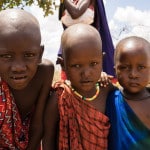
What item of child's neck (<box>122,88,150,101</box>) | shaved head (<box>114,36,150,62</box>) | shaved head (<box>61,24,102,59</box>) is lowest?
child's neck (<box>122,88,150,101</box>)

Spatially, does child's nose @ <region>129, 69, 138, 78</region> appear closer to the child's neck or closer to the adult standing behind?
the child's neck

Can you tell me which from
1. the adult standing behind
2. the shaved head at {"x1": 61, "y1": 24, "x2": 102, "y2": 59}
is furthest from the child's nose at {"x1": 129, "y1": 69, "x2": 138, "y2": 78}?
the adult standing behind

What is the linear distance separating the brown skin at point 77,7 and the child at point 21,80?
4.00 ft

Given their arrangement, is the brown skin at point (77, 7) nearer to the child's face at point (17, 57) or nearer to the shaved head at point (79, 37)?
the shaved head at point (79, 37)

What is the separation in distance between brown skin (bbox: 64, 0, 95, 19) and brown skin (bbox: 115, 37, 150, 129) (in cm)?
112

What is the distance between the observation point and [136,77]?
8.50ft

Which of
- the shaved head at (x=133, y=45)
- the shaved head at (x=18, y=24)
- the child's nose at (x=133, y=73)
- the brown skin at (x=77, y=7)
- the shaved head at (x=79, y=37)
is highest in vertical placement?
the brown skin at (x=77, y=7)

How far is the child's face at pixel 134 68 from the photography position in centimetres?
260

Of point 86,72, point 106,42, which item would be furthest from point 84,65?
point 106,42

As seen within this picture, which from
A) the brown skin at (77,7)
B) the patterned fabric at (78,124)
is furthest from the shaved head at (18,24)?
the brown skin at (77,7)

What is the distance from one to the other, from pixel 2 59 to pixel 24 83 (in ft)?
0.63

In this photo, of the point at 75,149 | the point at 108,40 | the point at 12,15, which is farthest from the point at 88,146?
the point at 108,40

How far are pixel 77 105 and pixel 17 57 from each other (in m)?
0.56

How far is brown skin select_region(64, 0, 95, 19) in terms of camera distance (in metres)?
3.77
